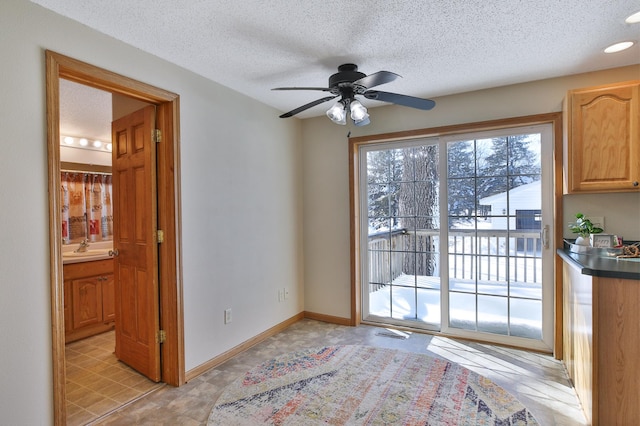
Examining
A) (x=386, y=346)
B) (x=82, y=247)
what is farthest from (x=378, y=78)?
(x=82, y=247)

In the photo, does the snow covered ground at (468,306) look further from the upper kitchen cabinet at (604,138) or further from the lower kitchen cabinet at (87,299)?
the lower kitchen cabinet at (87,299)

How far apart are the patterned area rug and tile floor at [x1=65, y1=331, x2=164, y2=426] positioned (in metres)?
0.74

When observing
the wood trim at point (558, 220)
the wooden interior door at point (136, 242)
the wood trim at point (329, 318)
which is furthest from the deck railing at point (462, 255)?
the wooden interior door at point (136, 242)

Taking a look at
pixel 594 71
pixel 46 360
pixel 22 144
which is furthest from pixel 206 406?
pixel 594 71

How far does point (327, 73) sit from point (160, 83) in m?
1.30

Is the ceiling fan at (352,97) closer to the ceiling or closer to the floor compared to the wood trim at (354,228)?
closer to the ceiling

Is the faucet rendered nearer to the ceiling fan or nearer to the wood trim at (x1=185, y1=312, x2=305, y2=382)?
the wood trim at (x1=185, y1=312, x2=305, y2=382)

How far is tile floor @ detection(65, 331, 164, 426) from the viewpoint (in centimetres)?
229

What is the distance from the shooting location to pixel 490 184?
3264mm

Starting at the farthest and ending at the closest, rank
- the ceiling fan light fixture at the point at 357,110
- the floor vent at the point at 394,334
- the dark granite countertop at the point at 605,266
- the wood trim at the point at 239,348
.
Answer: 1. the floor vent at the point at 394,334
2. the wood trim at the point at 239,348
3. the ceiling fan light fixture at the point at 357,110
4. the dark granite countertop at the point at 605,266

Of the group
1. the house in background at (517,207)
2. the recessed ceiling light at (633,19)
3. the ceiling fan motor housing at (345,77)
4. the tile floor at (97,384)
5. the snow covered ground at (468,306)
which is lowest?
the tile floor at (97,384)

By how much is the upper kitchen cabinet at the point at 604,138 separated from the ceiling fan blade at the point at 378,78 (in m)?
1.66

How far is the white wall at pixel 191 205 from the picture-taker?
174 cm

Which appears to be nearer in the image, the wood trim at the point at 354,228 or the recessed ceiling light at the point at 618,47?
the recessed ceiling light at the point at 618,47
